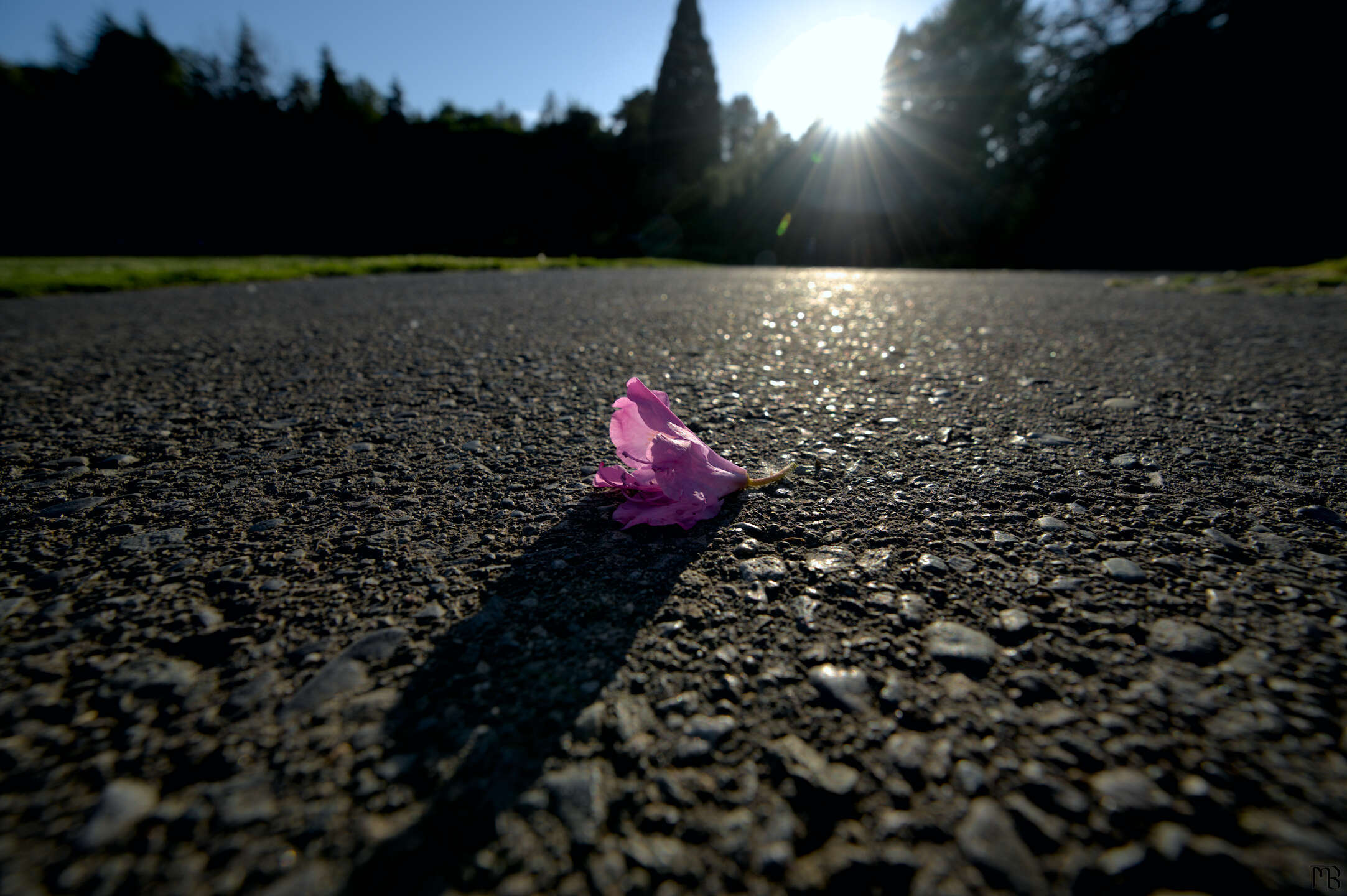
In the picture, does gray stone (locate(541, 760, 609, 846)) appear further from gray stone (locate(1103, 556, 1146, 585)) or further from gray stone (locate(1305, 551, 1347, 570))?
gray stone (locate(1305, 551, 1347, 570))

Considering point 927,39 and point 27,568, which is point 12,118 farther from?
point 927,39

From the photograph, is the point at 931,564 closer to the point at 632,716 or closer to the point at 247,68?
the point at 632,716

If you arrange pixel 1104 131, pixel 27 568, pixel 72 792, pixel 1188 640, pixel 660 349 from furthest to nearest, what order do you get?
1. pixel 1104 131
2. pixel 660 349
3. pixel 27 568
4. pixel 1188 640
5. pixel 72 792

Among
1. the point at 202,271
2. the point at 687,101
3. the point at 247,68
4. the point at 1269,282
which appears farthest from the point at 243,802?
the point at 247,68

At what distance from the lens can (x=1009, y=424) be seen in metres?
2.15

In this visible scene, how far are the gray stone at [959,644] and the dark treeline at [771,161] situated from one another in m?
22.5

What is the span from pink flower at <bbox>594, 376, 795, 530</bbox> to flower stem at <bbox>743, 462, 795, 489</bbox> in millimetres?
32

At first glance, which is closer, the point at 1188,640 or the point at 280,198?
the point at 1188,640

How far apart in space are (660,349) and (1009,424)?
201 cm

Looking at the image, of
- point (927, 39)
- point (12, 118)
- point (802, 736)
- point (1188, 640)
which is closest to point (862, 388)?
point (1188, 640)

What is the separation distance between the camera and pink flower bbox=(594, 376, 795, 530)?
54.9 inches

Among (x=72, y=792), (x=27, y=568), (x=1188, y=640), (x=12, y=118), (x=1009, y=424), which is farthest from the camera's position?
(x=12, y=118)

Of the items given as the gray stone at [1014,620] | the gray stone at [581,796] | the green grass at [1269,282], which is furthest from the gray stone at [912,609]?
the green grass at [1269,282]

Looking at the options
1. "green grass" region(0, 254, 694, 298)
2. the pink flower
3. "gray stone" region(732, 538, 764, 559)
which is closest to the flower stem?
the pink flower
